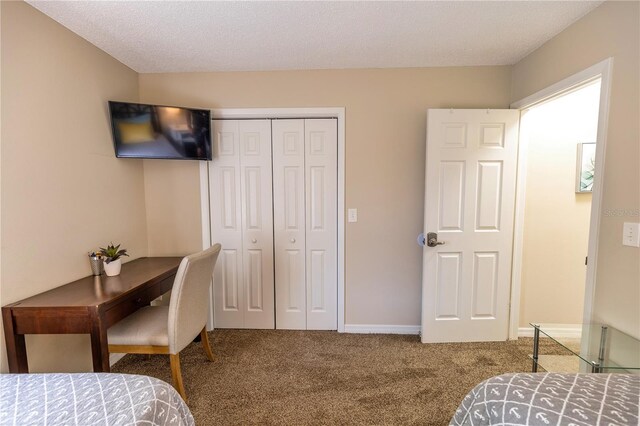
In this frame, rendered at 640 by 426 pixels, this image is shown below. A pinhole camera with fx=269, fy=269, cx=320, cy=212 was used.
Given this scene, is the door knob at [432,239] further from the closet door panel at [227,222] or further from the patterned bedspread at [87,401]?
the patterned bedspread at [87,401]

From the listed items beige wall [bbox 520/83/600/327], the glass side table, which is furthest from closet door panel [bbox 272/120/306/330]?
beige wall [bbox 520/83/600/327]

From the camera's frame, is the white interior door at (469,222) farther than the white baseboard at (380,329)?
No

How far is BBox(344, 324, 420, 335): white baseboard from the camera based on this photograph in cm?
248

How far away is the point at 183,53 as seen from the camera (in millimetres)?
2074

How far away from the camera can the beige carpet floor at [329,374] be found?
5.22 feet

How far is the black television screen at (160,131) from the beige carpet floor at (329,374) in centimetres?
164

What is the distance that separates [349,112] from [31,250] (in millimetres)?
2339

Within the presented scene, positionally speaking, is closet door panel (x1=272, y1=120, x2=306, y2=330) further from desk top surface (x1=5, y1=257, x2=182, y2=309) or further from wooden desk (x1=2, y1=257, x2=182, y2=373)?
wooden desk (x1=2, y1=257, x2=182, y2=373)

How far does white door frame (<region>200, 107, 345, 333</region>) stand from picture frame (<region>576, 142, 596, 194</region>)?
203 cm

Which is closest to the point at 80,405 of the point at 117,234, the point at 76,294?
the point at 76,294

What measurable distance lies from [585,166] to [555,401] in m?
2.30

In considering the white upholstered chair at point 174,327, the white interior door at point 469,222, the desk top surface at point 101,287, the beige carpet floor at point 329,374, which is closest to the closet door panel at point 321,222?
the beige carpet floor at point 329,374

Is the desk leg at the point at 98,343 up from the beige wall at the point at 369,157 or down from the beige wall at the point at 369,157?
down

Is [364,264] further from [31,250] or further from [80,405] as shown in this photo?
[31,250]
